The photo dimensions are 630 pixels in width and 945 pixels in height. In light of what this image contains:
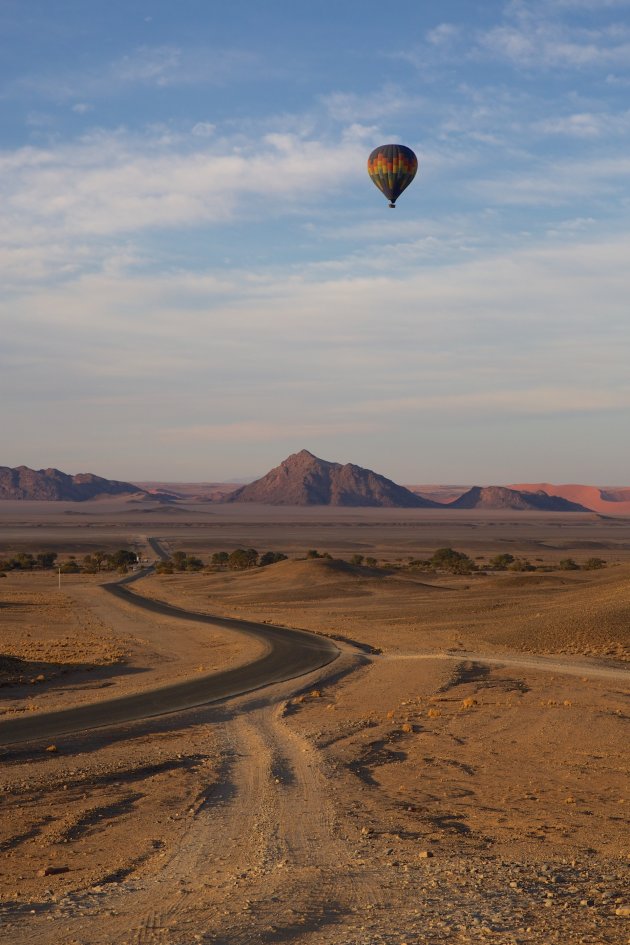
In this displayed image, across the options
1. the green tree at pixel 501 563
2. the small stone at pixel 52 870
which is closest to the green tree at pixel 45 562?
the green tree at pixel 501 563

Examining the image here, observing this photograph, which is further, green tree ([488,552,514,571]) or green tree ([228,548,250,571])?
green tree ([228,548,250,571])

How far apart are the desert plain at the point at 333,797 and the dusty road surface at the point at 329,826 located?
50 mm

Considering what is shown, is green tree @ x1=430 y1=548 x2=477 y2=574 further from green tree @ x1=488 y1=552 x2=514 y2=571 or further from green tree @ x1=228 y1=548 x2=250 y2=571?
green tree @ x1=228 y1=548 x2=250 y2=571

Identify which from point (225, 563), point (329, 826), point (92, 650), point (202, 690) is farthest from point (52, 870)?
point (225, 563)

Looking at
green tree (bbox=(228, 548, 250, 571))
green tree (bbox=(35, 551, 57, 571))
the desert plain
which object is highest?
the desert plain

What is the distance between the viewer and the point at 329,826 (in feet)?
47.1

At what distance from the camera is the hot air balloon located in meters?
52.9

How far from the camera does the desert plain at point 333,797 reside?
32.2 feet

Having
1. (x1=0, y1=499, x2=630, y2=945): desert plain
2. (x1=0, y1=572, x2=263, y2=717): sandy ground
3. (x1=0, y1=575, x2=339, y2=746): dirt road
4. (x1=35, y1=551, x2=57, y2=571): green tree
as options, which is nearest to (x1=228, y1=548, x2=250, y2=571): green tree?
(x1=35, y1=551, x2=57, y2=571): green tree

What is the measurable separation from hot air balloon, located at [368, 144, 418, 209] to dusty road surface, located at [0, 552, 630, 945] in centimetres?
3468

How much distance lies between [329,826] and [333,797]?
2117 millimetres

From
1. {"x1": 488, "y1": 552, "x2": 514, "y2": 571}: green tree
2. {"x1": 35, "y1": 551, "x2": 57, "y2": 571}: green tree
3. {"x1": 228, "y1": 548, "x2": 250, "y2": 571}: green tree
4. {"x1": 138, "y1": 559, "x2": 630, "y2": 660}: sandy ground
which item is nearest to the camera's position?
{"x1": 138, "y1": 559, "x2": 630, "y2": 660}: sandy ground

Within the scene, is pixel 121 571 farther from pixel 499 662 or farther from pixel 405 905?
pixel 405 905

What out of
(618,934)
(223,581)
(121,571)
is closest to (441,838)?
(618,934)
